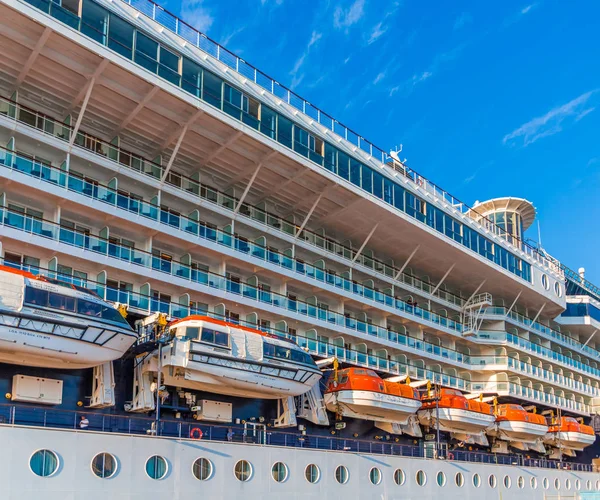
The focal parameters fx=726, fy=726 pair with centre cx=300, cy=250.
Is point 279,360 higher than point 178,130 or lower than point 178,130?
lower

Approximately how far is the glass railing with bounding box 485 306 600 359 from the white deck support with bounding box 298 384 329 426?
663 inches

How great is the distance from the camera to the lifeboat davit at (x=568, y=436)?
4378cm

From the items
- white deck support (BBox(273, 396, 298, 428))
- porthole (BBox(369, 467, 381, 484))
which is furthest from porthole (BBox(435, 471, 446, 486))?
white deck support (BBox(273, 396, 298, 428))

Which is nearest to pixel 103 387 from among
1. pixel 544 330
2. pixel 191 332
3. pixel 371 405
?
pixel 191 332

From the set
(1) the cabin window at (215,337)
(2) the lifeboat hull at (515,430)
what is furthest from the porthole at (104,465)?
(2) the lifeboat hull at (515,430)

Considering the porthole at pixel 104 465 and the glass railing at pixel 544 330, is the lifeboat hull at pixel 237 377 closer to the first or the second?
the porthole at pixel 104 465

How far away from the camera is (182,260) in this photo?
27484mm

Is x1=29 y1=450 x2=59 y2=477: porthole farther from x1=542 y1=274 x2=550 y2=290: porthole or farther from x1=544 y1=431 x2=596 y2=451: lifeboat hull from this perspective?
x1=542 y1=274 x2=550 y2=290: porthole

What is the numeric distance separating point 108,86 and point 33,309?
838 centimetres

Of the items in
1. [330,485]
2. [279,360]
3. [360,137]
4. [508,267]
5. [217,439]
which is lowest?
[330,485]

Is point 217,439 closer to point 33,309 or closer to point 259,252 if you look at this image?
point 33,309

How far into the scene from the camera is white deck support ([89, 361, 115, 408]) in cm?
2222

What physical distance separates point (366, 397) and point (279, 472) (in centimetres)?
708

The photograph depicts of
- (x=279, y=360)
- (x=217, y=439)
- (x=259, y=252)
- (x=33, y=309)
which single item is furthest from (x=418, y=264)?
(x=33, y=309)
